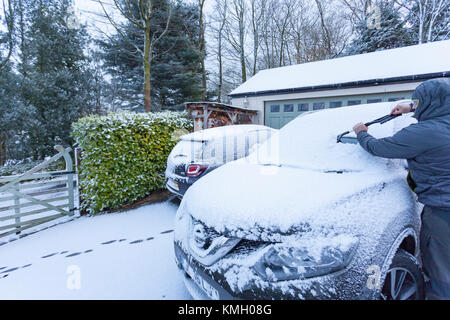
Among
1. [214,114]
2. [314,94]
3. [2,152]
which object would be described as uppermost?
[314,94]

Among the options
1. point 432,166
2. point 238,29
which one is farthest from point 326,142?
point 238,29

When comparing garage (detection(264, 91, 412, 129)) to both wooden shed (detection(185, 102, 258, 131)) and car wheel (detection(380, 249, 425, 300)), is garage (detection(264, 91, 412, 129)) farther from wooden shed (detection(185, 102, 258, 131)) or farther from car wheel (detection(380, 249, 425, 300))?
car wheel (detection(380, 249, 425, 300))

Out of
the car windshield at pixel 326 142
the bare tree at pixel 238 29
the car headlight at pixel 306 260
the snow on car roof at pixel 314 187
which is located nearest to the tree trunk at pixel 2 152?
the snow on car roof at pixel 314 187

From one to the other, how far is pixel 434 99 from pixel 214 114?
22.3ft

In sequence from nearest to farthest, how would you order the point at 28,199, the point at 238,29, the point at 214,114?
the point at 28,199, the point at 214,114, the point at 238,29

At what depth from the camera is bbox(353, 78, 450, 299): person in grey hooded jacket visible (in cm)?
151

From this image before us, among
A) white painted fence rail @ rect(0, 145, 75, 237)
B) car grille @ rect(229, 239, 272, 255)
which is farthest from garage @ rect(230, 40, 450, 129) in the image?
car grille @ rect(229, 239, 272, 255)

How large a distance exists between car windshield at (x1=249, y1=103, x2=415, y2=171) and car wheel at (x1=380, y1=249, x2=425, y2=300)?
66 centimetres

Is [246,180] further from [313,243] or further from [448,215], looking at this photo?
[448,215]

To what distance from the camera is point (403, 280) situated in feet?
4.95

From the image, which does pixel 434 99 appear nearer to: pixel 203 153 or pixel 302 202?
pixel 302 202

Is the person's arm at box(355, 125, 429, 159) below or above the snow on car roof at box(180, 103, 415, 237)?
above

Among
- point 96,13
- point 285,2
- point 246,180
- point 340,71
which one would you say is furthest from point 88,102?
point 285,2

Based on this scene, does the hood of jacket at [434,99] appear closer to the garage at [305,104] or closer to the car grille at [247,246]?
the car grille at [247,246]
